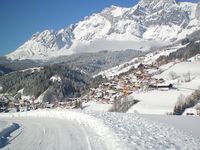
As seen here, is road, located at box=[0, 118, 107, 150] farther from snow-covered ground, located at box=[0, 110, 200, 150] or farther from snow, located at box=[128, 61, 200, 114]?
snow, located at box=[128, 61, 200, 114]

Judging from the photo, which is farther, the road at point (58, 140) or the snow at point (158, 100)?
the snow at point (158, 100)

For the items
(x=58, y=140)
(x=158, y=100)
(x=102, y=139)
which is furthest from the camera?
(x=158, y=100)

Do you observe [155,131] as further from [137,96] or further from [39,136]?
[137,96]

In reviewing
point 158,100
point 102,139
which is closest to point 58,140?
point 102,139

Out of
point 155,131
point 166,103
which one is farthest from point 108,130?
point 166,103

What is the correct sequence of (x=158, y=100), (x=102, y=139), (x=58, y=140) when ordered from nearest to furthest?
1. (x=102, y=139)
2. (x=58, y=140)
3. (x=158, y=100)

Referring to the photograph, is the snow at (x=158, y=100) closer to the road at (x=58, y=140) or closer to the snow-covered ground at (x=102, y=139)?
the snow-covered ground at (x=102, y=139)

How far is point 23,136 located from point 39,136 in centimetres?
152

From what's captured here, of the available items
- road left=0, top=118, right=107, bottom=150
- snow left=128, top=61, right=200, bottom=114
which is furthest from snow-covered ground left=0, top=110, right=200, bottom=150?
snow left=128, top=61, right=200, bottom=114

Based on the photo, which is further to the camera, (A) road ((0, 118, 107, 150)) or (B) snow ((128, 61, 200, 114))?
(B) snow ((128, 61, 200, 114))

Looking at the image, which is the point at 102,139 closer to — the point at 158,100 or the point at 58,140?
the point at 58,140

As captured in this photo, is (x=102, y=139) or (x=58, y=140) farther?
(x=58, y=140)

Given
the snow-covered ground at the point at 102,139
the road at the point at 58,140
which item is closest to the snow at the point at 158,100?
the snow-covered ground at the point at 102,139

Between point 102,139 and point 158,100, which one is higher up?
point 158,100
